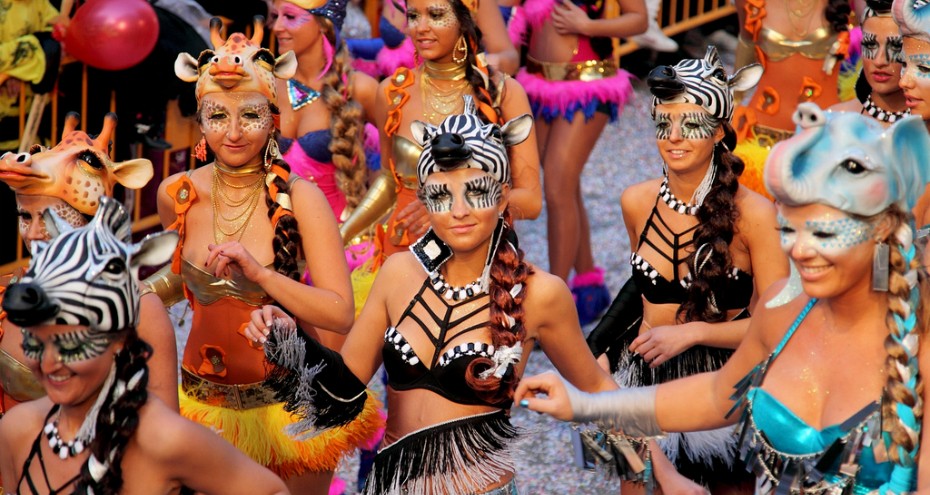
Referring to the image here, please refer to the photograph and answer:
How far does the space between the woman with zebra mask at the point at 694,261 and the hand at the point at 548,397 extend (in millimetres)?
1074

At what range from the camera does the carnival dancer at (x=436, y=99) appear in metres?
5.43

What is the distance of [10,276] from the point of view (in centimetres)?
452

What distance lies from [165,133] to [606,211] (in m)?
2.95

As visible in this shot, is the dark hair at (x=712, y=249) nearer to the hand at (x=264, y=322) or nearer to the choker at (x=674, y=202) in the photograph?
the choker at (x=674, y=202)

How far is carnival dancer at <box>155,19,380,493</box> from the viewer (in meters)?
→ 4.43

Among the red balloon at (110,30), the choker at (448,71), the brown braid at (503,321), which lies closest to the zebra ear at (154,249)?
the brown braid at (503,321)

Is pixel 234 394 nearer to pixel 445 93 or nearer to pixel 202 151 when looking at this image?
pixel 202 151

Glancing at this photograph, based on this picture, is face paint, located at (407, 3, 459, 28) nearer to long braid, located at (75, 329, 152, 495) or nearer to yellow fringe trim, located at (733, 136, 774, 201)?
yellow fringe trim, located at (733, 136, 774, 201)

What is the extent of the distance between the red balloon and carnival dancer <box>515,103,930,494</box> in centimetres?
442

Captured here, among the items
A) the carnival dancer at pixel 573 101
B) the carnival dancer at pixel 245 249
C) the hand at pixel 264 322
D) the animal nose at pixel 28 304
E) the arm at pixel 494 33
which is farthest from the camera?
the carnival dancer at pixel 573 101

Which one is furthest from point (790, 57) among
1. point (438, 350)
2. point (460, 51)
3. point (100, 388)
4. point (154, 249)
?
point (100, 388)

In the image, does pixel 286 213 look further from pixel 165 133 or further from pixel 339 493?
pixel 165 133

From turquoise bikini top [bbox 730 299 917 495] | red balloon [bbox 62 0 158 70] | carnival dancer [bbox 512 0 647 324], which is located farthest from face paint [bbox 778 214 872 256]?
red balloon [bbox 62 0 158 70]

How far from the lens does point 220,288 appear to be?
4492 mm
